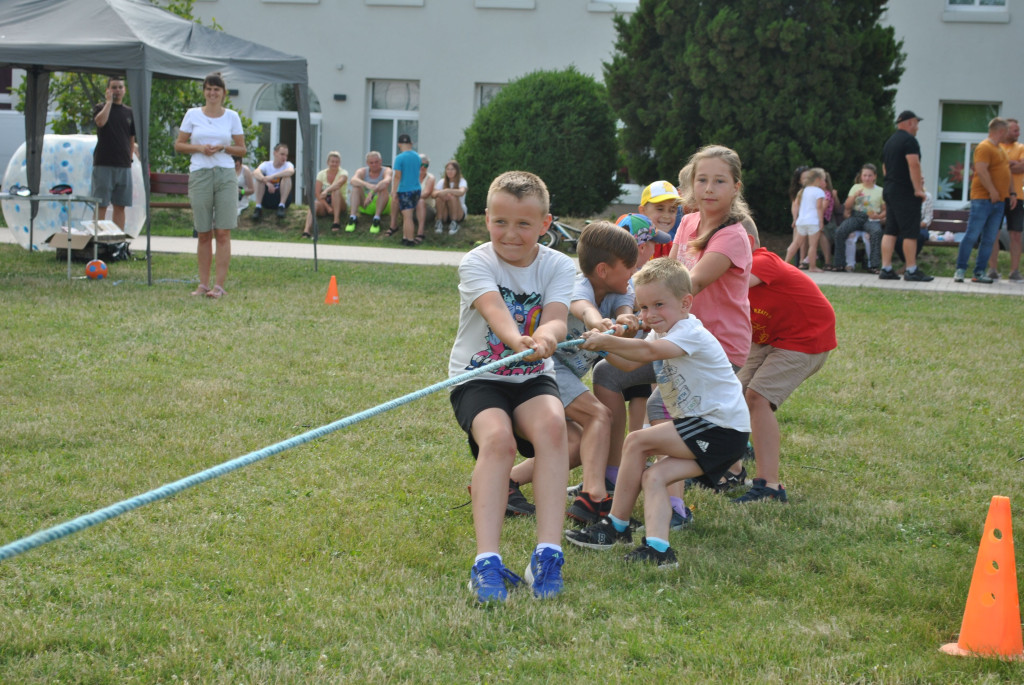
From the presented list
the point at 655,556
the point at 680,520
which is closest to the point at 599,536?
the point at 655,556

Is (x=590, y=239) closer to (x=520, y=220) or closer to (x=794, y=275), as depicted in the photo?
(x=520, y=220)

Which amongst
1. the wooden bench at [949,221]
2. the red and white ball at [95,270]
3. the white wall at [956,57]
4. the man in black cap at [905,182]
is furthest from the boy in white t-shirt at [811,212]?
the white wall at [956,57]

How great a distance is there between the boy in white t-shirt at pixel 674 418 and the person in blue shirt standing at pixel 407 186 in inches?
529

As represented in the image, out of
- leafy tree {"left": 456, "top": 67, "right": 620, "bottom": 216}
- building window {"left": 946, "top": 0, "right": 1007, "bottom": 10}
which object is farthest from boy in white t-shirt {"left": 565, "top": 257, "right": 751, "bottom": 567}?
building window {"left": 946, "top": 0, "right": 1007, "bottom": 10}

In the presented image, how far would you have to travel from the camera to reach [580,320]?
4.51 m

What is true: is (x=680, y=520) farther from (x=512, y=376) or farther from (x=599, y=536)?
(x=512, y=376)

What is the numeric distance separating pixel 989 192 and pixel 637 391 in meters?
9.72

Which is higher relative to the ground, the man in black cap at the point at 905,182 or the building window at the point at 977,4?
the building window at the point at 977,4

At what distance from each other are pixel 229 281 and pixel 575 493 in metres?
7.16

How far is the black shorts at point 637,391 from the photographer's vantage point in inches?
189

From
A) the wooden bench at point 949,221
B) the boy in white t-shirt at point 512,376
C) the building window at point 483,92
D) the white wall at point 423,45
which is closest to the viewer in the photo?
the boy in white t-shirt at point 512,376

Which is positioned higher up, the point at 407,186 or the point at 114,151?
the point at 114,151

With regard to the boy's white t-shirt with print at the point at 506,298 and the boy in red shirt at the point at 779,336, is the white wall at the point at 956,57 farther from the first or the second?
the boy's white t-shirt with print at the point at 506,298

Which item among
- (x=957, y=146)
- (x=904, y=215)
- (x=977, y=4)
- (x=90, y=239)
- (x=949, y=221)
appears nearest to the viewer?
(x=90, y=239)
